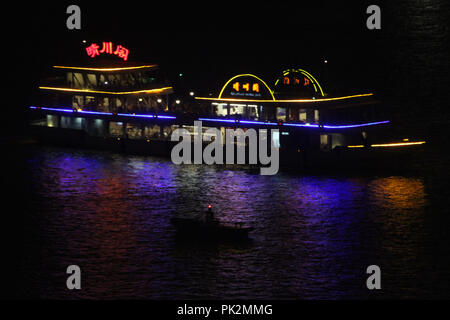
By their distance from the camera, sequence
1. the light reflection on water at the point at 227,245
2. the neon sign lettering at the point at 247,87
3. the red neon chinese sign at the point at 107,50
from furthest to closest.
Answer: the red neon chinese sign at the point at 107,50 < the neon sign lettering at the point at 247,87 < the light reflection on water at the point at 227,245

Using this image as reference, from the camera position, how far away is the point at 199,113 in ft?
262

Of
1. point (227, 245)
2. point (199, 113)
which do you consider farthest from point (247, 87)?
point (227, 245)

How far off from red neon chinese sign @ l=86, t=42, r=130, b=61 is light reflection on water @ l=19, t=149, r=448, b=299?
1520cm

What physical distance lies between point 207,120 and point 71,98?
1628 cm

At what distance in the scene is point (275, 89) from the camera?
75062mm

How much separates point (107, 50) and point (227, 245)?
3888cm

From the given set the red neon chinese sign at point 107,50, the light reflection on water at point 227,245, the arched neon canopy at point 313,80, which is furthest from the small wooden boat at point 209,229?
the red neon chinese sign at point 107,50

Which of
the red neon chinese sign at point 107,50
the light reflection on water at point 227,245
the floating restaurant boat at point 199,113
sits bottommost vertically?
the light reflection on water at point 227,245

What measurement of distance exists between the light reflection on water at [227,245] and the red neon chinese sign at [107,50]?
15.2 meters

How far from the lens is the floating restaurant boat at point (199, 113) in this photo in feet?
236

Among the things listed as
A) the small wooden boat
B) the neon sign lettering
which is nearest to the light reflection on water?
the small wooden boat

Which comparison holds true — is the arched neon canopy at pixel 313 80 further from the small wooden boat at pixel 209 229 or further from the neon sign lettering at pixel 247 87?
the small wooden boat at pixel 209 229

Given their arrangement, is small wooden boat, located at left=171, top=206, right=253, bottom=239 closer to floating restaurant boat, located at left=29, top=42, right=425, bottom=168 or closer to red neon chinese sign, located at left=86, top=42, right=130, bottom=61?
floating restaurant boat, located at left=29, top=42, right=425, bottom=168
